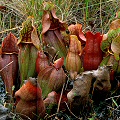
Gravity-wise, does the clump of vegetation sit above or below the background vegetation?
below

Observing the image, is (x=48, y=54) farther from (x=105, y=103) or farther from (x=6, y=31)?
(x=6, y=31)

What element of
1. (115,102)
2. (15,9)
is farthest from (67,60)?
(15,9)

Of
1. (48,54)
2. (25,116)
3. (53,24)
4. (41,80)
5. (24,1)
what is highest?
(24,1)

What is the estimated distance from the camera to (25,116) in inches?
64.7

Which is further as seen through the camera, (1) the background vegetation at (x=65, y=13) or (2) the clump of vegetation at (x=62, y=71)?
(1) the background vegetation at (x=65, y=13)

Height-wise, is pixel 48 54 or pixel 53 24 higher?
pixel 53 24

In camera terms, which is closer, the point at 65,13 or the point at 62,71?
the point at 62,71

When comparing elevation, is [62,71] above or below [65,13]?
below

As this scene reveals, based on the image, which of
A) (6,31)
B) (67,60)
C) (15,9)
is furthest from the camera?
(15,9)

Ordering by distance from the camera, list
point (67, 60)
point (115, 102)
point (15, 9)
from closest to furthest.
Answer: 1. point (115, 102)
2. point (67, 60)
3. point (15, 9)

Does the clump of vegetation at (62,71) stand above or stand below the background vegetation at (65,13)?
below

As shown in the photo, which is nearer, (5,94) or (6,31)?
(5,94)

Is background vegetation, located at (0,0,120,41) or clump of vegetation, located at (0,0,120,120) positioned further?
background vegetation, located at (0,0,120,41)

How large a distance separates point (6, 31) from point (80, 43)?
3.82ft
